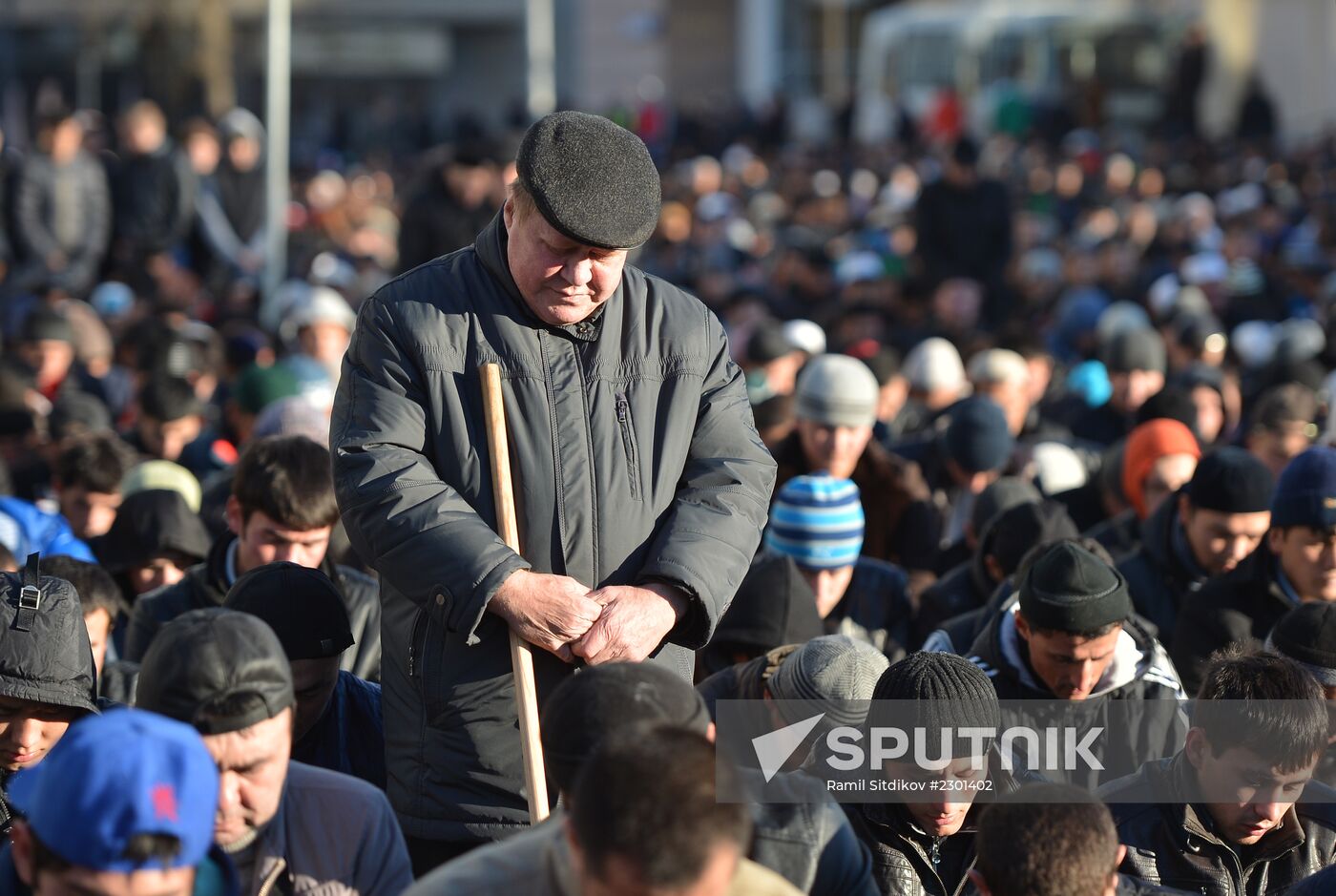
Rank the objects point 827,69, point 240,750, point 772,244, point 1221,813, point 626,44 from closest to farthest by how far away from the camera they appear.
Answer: point 240,750, point 1221,813, point 772,244, point 827,69, point 626,44

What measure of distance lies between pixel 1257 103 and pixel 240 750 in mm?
27504

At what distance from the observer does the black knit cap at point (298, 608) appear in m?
4.17

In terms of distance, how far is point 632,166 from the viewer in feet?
11.6

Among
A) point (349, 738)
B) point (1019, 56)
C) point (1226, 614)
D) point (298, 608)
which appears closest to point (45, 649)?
point (298, 608)

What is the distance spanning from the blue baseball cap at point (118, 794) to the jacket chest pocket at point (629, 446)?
3.33 feet

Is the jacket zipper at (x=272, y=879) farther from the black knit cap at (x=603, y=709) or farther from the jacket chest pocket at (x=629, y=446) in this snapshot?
the jacket chest pocket at (x=629, y=446)

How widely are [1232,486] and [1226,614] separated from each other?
562mm

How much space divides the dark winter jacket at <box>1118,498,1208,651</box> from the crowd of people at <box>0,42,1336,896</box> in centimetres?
1

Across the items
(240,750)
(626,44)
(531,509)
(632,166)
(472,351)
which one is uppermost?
(632,166)

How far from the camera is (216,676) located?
3.27 meters

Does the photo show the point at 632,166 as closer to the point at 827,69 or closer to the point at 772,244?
the point at 772,244

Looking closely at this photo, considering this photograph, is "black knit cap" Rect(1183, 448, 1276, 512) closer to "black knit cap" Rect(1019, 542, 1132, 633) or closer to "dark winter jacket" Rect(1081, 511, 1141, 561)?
"dark winter jacket" Rect(1081, 511, 1141, 561)

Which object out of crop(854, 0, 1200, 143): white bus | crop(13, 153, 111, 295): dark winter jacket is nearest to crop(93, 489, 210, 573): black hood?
crop(13, 153, 111, 295): dark winter jacket

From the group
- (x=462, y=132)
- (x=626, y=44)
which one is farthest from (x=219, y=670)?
(x=626, y=44)
